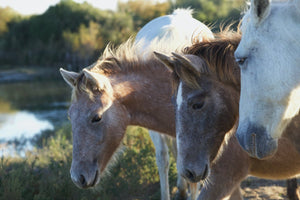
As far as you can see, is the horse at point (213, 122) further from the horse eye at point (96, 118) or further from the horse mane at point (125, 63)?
the horse eye at point (96, 118)

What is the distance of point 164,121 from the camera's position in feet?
10.8

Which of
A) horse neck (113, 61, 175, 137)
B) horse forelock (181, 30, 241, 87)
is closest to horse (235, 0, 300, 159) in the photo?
horse forelock (181, 30, 241, 87)

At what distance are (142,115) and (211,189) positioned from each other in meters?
1.02

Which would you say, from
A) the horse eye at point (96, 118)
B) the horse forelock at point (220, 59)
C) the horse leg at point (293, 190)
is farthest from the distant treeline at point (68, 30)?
the horse forelock at point (220, 59)

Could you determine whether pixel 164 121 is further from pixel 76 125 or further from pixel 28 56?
pixel 28 56

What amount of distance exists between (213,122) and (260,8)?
0.94m

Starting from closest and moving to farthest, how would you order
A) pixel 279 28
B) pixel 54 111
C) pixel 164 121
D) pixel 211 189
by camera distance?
1. pixel 279 28
2. pixel 211 189
3. pixel 164 121
4. pixel 54 111

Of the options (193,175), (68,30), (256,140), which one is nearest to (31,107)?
(68,30)

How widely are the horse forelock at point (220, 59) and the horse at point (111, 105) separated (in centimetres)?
36

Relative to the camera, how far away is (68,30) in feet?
39.9

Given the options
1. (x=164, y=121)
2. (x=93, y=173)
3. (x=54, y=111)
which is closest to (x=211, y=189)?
(x=164, y=121)

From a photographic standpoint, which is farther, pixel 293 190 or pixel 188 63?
pixel 293 190

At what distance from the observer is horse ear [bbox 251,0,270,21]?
1740 millimetres

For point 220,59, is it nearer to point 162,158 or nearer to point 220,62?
point 220,62
